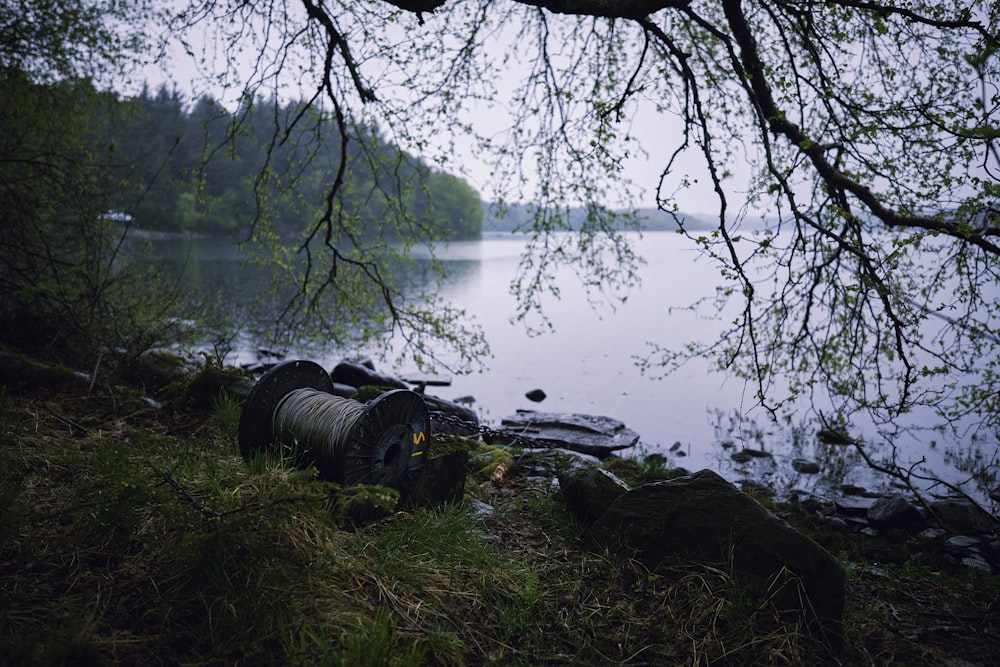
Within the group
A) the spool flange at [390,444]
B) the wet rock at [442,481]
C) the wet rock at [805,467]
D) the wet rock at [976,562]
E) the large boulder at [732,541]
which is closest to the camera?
the large boulder at [732,541]

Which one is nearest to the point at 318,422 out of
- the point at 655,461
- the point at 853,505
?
the point at 655,461

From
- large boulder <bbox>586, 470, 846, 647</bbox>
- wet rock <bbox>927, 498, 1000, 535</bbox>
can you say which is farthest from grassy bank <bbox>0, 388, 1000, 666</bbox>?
wet rock <bbox>927, 498, 1000, 535</bbox>

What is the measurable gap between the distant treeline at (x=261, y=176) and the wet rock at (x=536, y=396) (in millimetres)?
4396

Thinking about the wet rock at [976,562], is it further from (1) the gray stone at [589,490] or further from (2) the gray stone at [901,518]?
(1) the gray stone at [589,490]

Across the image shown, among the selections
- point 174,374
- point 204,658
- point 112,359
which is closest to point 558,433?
point 174,374

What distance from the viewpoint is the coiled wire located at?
4.31 metres

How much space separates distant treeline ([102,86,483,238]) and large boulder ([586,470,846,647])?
16.7 ft

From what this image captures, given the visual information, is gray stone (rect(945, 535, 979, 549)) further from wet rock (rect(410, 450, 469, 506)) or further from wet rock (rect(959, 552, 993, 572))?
wet rock (rect(410, 450, 469, 506))

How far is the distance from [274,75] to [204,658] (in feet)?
23.1

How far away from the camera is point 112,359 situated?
786 cm

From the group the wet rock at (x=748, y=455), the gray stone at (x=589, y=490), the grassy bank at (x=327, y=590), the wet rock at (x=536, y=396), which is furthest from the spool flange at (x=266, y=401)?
the wet rock at (x=536, y=396)

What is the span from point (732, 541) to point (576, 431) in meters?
6.63

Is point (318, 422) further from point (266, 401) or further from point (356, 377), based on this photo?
point (356, 377)

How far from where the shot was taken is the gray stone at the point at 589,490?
4.84 metres
